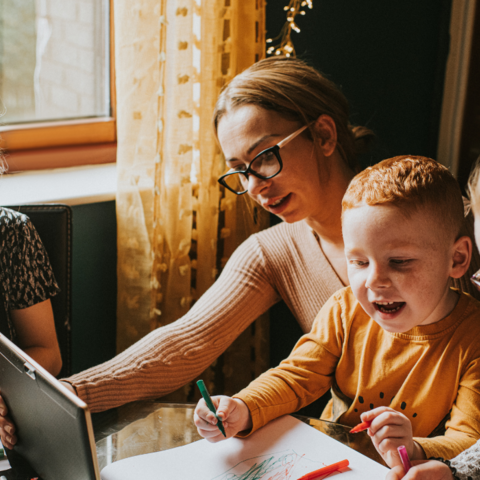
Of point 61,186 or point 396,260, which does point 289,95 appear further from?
point 61,186

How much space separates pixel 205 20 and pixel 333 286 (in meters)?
0.79

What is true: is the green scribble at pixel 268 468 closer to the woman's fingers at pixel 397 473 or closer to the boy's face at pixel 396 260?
the woman's fingers at pixel 397 473

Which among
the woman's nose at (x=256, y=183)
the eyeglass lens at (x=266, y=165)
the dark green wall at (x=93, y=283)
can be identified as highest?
the eyeglass lens at (x=266, y=165)

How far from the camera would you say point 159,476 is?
31.4 inches

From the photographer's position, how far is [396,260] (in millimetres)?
854

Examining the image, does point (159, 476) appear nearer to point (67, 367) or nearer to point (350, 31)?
point (67, 367)

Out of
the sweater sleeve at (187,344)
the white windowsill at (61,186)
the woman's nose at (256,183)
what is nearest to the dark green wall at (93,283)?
the white windowsill at (61,186)

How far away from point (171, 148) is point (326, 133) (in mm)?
470

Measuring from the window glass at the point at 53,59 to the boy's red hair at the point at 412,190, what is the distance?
3.78ft

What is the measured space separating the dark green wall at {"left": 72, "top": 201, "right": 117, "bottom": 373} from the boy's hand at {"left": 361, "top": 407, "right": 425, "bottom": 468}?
1.08 meters

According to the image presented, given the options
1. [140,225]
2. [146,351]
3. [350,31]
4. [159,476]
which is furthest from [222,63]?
[159,476]

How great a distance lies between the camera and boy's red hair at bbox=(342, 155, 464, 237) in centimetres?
85

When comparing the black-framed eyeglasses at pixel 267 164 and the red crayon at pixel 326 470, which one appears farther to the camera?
the black-framed eyeglasses at pixel 267 164

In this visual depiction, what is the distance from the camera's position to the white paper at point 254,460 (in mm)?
797
